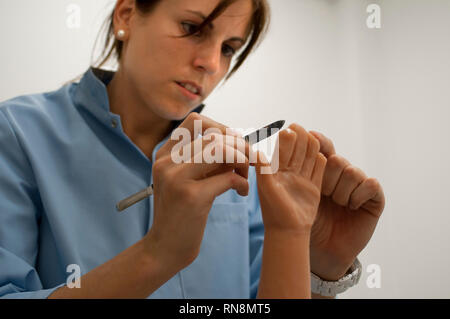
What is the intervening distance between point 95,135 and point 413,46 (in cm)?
116

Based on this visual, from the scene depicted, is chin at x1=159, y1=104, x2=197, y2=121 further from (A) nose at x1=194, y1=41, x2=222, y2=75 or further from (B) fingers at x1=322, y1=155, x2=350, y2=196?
(B) fingers at x1=322, y1=155, x2=350, y2=196

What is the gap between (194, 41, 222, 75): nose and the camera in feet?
1.86

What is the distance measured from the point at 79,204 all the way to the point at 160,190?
24cm

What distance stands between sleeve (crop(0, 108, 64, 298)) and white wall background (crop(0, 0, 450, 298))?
63 centimetres

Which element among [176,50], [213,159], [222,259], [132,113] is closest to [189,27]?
[176,50]

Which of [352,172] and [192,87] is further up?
[192,87]

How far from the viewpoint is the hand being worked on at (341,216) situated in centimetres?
51

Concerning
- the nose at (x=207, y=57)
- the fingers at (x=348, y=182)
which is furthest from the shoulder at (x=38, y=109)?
the fingers at (x=348, y=182)

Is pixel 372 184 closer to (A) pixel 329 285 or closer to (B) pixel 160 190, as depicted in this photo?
(A) pixel 329 285

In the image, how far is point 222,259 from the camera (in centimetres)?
64

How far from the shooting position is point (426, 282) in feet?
4.09

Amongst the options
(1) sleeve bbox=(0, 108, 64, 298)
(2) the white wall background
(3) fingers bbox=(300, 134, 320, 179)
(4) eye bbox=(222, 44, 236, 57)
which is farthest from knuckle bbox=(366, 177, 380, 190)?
(2) the white wall background

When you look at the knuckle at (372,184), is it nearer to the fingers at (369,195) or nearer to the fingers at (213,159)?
the fingers at (369,195)
